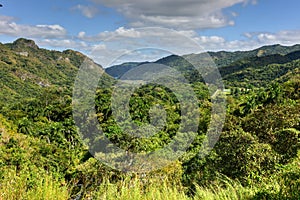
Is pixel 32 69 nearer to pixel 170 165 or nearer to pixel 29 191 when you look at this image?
pixel 170 165

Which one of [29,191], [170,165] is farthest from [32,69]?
[29,191]

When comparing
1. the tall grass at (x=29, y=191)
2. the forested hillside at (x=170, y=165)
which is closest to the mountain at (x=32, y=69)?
the forested hillside at (x=170, y=165)

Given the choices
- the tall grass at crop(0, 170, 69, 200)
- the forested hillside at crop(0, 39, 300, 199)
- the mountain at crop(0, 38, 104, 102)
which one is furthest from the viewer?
the mountain at crop(0, 38, 104, 102)

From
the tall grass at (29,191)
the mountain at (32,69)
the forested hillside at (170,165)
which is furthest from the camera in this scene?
the mountain at (32,69)

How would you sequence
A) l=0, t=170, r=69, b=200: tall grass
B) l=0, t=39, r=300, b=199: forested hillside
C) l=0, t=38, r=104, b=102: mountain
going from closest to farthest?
l=0, t=170, r=69, b=200: tall grass
l=0, t=39, r=300, b=199: forested hillside
l=0, t=38, r=104, b=102: mountain

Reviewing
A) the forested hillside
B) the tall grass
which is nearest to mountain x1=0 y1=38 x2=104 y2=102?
the forested hillside

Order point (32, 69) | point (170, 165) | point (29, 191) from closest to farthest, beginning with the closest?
point (29, 191), point (170, 165), point (32, 69)

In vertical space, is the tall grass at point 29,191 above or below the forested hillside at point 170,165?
above

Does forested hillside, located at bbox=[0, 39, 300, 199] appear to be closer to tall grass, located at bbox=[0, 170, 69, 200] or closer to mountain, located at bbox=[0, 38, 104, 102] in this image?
tall grass, located at bbox=[0, 170, 69, 200]

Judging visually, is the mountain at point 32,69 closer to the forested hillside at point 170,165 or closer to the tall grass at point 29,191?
the forested hillside at point 170,165

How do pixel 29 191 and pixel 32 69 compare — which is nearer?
pixel 29 191

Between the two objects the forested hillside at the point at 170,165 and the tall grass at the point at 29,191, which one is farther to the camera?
the forested hillside at the point at 170,165

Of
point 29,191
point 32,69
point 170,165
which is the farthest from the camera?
point 32,69

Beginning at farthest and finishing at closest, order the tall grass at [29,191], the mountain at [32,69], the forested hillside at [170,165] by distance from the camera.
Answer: the mountain at [32,69] → the forested hillside at [170,165] → the tall grass at [29,191]
